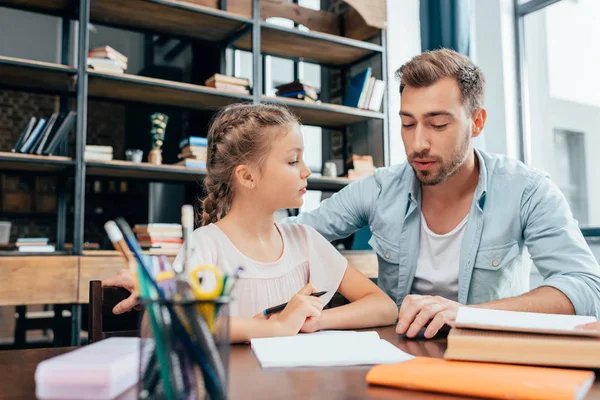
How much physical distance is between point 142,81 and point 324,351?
256cm

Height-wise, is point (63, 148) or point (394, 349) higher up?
point (63, 148)

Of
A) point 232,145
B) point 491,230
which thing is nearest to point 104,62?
point 232,145

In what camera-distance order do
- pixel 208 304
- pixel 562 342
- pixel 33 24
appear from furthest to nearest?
pixel 33 24 → pixel 562 342 → pixel 208 304

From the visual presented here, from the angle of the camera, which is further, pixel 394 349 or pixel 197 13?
pixel 197 13

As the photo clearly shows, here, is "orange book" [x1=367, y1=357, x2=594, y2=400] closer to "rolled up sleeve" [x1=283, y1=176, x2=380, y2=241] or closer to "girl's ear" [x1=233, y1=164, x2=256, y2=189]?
"girl's ear" [x1=233, y1=164, x2=256, y2=189]

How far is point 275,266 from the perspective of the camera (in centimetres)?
139

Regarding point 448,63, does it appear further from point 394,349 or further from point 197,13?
point 197,13

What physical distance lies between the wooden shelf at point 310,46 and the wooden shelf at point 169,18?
0.57 ft

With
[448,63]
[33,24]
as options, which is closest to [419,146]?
[448,63]

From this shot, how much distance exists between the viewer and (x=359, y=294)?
139 centimetres

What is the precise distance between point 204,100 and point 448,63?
2.04m

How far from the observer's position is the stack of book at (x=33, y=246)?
109 inches

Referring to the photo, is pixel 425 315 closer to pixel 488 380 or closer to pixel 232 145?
pixel 488 380

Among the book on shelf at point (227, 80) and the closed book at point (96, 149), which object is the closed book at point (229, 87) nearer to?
the book on shelf at point (227, 80)
